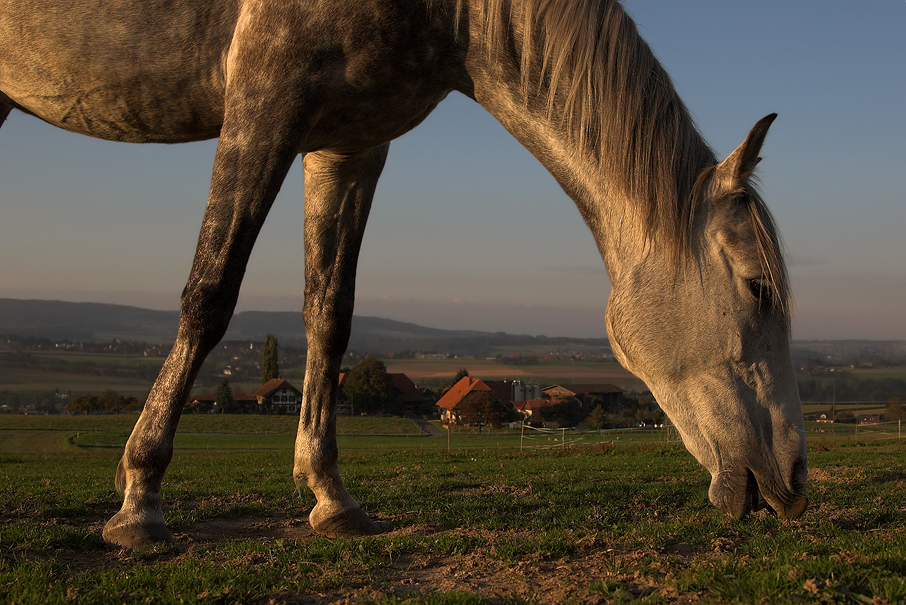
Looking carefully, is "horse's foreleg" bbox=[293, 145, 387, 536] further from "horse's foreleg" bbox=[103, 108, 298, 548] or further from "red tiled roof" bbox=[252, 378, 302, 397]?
"red tiled roof" bbox=[252, 378, 302, 397]

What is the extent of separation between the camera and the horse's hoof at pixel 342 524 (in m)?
3.84

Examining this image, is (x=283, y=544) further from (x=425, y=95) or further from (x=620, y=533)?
(x=425, y=95)

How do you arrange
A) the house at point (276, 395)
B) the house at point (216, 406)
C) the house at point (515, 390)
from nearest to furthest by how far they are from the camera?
the house at point (216, 406), the house at point (276, 395), the house at point (515, 390)

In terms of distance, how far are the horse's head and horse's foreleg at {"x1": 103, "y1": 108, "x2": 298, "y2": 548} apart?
6.26ft

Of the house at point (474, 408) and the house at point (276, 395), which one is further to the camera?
the house at point (276, 395)

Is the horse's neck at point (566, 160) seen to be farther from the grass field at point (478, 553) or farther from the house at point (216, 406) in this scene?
the house at point (216, 406)

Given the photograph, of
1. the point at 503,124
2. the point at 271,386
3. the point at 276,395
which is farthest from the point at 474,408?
the point at 503,124

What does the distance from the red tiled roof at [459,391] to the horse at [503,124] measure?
65.3 meters

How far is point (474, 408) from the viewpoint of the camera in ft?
210

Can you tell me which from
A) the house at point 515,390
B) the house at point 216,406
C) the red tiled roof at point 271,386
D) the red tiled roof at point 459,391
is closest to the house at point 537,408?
the red tiled roof at point 459,391

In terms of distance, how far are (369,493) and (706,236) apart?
12.0 ft

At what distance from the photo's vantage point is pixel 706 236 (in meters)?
3.04

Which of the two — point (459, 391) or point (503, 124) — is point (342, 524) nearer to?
point (503, 124)

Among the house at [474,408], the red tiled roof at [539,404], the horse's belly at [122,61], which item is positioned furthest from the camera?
the red tiled roof at [539,404]
